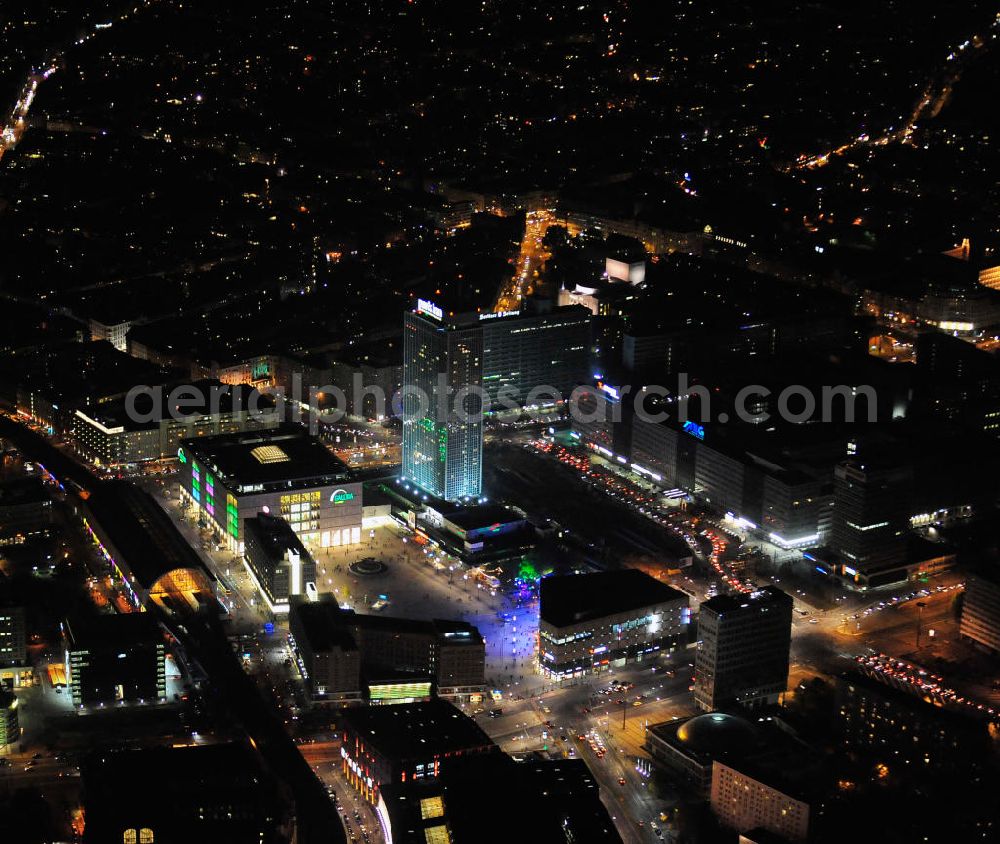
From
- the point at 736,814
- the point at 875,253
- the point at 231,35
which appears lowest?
the point at 736,814

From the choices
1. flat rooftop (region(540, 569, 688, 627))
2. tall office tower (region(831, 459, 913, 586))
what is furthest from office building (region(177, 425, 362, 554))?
tall office tower (region(831, 459, 913, 586))

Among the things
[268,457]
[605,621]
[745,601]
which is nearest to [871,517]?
[745,601]

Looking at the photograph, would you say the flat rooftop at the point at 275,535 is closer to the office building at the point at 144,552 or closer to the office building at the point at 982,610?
the office building at the point at 144,552

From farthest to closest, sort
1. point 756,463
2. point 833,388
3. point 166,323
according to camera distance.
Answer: point 166,323 → point 833,388 → point 756,463

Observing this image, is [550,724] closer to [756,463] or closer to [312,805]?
[312,805]

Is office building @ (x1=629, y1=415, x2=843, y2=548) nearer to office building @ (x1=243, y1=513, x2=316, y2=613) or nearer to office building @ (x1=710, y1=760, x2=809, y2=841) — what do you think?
office building @ (x1=243, y1=513, x2=316, y2=613)

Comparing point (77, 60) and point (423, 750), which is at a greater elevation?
point (77, 60)

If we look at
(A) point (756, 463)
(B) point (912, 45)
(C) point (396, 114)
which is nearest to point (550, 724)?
(A) point (756, 463)
